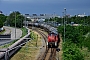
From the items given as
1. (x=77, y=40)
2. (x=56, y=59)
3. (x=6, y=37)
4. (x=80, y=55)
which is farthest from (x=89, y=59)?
(x=77, y=40)

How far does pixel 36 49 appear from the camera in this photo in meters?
49.5

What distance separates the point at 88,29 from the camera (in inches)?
3019

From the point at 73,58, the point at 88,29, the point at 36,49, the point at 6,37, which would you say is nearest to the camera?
the point at 73,58

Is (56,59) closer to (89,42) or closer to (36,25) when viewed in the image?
(89,42)

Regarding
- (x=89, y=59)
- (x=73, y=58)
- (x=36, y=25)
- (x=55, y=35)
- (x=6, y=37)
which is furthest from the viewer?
(x=36, y=25)

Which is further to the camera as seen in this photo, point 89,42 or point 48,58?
point 89,42

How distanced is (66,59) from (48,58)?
1131cm

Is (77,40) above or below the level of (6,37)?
below

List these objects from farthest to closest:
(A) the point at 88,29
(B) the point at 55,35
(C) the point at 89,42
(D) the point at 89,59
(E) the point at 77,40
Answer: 1. (A) the point at 88,29
2. (E) the point at 77,40
3. (B) the point at 55,35
4. (C) the point at 89,42
5. (D) the point at 89,59

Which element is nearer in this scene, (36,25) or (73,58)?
(73,58)

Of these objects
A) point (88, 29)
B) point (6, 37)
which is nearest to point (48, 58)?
point (6, 37)

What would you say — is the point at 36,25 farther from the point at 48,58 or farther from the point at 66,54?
the point at 66,54

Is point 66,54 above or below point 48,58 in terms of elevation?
above

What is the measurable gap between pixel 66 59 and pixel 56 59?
32.4 feet
